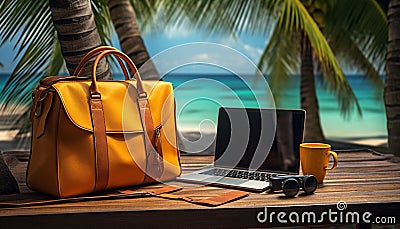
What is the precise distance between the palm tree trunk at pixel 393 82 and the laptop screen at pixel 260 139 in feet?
3.44

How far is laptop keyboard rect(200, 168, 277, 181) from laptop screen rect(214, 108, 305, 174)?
0.08ft

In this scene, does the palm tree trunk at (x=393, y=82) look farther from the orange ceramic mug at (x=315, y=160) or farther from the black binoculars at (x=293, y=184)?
the black binoculars at (x=293, y=184)

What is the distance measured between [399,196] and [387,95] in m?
1.24

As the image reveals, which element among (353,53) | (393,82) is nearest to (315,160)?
(393,82)

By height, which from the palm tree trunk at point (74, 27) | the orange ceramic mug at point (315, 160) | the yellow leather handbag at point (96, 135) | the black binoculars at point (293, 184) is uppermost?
the palm tree trunk at point (74, 27)

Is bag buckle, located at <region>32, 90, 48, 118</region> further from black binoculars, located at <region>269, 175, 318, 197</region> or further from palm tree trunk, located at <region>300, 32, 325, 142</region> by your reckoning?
palm tree trunk, located at <region>300, 32, 325, 142</region>

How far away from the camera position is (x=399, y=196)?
1273mm

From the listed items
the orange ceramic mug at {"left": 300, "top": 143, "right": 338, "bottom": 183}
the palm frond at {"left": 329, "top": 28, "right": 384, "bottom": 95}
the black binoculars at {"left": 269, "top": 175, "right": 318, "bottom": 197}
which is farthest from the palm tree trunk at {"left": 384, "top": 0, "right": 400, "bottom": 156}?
the palm frond at {"left": 329, "top": 28, "right": 384, "bottom": 95}

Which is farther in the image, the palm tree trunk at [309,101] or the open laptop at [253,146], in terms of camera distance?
the palm tree trunk at [309,101]

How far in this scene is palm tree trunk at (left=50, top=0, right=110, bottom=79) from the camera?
1.58 metres

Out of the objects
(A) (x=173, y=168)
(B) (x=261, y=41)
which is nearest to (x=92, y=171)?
(A) (x=173, y=168)

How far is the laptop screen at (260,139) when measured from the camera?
1.47m

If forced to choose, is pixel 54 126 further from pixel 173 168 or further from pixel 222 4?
pixel 222 4
